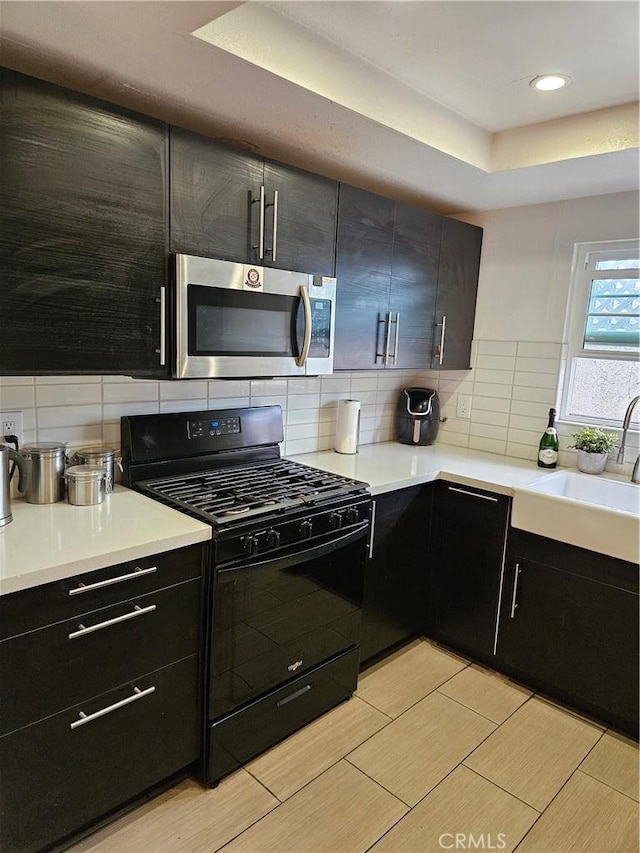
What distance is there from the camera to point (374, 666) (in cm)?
254

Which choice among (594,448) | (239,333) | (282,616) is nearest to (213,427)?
(239,333)

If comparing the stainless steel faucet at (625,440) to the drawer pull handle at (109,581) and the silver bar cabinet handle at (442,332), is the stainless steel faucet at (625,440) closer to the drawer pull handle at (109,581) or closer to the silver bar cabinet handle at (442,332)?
the silver bar cabinet handle at (442,332)

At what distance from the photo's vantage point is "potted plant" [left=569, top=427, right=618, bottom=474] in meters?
2.57

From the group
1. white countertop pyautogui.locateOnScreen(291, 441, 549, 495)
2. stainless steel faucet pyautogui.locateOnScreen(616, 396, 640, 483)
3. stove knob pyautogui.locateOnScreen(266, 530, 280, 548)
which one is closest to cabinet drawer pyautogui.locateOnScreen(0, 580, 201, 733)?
stove knob pyautogui.locateOnScreen(266, 530, 280, 548)

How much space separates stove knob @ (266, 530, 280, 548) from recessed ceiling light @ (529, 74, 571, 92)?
174 cm

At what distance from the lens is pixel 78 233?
1.55m

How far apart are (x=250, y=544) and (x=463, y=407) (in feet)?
5.98

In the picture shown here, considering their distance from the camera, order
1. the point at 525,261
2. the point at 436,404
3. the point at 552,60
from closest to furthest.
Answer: the point at 552,60, the point at 525,261, the point at 436,404

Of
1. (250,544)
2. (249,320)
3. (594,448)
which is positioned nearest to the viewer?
(250,544)

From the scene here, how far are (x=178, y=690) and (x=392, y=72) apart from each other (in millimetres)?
2121

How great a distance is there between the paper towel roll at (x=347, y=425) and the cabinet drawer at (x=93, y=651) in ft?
4.17

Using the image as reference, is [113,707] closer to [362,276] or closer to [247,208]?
[247,208]

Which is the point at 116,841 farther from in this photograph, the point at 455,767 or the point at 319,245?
the point at 319,245

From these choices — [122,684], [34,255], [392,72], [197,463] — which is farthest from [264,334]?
[122,684]
